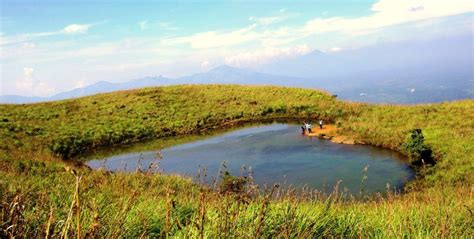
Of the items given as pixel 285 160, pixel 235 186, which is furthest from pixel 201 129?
pixel 235 186

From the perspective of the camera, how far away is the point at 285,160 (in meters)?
26.2

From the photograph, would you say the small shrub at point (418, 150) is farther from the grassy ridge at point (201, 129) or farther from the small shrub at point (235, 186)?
the small shrub at point (235, 186)

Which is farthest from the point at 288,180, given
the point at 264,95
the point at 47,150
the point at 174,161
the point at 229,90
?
the point at 229,90

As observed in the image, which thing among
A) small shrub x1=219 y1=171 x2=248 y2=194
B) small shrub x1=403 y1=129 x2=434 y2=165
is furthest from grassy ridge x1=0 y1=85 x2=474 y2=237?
small shrub x1=403 y1=129 x2=434 y2=165

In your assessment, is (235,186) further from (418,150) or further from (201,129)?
(201,129)

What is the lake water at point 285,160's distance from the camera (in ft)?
69.7

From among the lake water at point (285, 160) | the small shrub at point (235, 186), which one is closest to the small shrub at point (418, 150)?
the lake water at point (285, 160)

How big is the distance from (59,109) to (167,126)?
14952 mm

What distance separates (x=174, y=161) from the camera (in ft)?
94.6

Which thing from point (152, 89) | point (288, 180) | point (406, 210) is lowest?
point (288, 180)

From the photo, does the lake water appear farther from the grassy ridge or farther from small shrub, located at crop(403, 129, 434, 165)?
the grassy ridge

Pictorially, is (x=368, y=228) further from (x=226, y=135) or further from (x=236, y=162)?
(x=226, y=135)

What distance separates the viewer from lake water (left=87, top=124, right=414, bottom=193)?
836 inches

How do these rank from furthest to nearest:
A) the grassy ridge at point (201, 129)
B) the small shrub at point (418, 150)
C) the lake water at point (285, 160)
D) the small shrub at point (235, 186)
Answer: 1. the small shrub at point (418, 150)
2. the lake water at point (285, 160)
3. the grassy ridge at point (201, 129)
4. the small shrub at point (235, 186)
